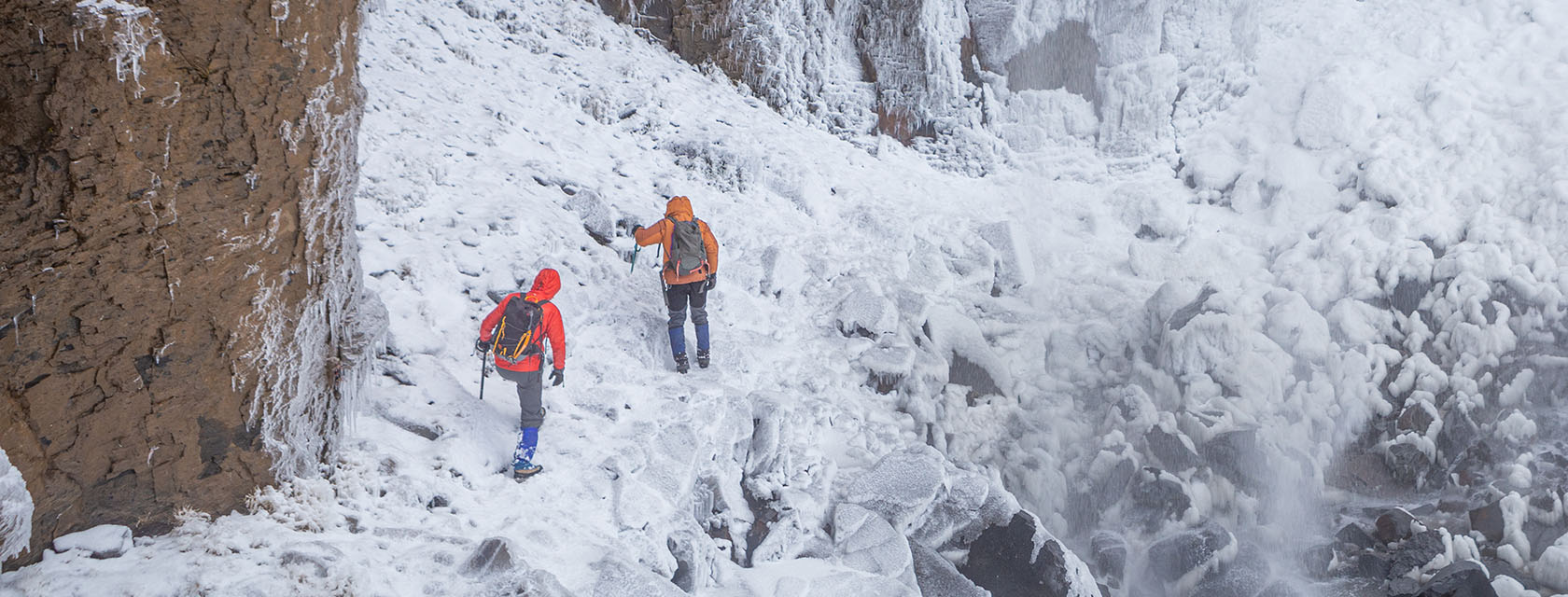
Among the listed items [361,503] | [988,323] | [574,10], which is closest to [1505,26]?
[988,323]

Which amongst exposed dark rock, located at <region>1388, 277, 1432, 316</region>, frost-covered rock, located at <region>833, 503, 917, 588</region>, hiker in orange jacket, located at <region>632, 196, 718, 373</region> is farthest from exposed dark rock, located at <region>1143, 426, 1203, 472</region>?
hiker in orange jacket, located at <region>632, 196, 718, 373</region>

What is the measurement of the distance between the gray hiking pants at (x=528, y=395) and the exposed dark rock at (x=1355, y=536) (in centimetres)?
690

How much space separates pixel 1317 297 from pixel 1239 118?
464 centimetres

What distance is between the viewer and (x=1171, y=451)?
27.3 feet

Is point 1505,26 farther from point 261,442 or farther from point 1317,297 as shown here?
point 261,442

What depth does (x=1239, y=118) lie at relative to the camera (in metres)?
13.2

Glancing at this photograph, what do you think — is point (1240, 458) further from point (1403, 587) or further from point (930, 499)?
point (930, 499)

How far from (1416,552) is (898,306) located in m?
5.25

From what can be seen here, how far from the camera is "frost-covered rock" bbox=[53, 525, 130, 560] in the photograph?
11.9ft

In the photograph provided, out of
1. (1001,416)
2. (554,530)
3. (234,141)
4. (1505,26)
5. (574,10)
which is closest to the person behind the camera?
(234,141)

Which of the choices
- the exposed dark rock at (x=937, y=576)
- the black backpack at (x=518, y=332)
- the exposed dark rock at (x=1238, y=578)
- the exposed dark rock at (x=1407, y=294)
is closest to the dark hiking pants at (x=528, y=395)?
the black backpack at (x=518, y=332)

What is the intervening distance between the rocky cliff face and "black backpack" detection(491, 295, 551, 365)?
3.29 ft

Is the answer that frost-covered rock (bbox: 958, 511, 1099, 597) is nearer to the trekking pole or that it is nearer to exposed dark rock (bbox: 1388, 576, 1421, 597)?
exposed dark rock (bbox: 1388, 576, 1421, 597)

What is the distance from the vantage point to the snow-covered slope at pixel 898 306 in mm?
5250
